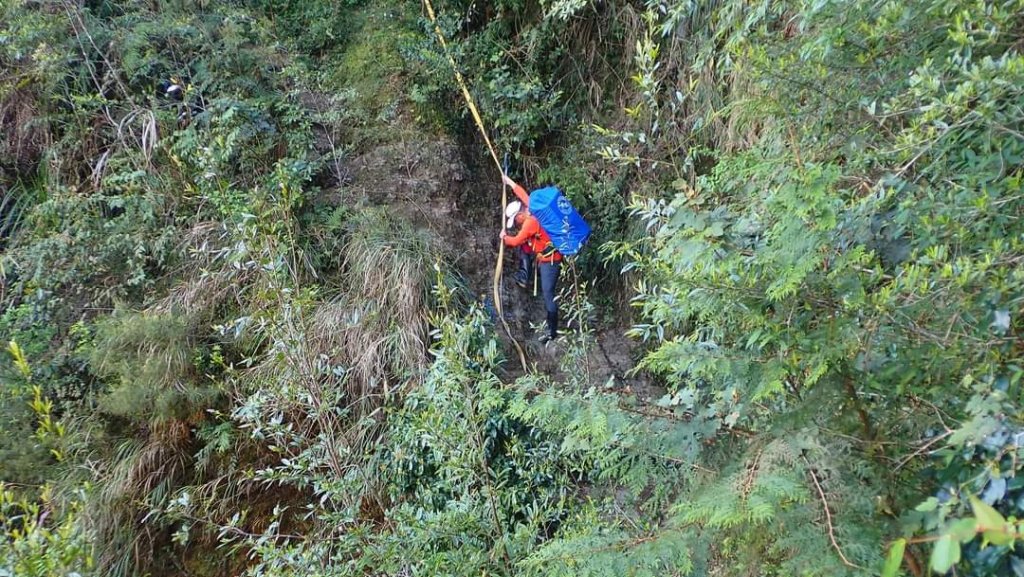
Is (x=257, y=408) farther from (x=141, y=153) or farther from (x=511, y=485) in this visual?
(x=141, y=153)

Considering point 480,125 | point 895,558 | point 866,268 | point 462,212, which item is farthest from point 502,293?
point 895,558

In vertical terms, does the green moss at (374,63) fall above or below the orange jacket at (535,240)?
above

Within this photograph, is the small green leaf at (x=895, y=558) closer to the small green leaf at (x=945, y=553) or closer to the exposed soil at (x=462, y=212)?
the small green leaf at (x=945, y=553)

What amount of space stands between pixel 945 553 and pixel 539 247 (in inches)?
186

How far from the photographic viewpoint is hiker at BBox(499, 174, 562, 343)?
5.41 m

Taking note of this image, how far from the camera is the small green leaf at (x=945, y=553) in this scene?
2.75 ft

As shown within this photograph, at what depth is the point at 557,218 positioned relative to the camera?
17.6 feet

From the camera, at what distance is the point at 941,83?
189 cm

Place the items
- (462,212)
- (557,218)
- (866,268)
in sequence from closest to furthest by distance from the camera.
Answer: (866,268)
(557,218)
(462,212)

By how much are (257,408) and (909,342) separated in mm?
2884

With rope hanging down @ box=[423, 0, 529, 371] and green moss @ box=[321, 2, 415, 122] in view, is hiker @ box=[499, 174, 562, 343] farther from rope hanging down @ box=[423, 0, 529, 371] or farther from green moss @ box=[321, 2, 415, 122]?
green moss @ box=[321, 2, 415, 122]

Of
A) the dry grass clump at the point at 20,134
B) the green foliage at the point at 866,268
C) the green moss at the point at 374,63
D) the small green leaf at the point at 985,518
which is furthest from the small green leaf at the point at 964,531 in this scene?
the dry grass clump at the point at 20,134

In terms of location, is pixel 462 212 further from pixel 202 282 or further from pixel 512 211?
pixel 202 282

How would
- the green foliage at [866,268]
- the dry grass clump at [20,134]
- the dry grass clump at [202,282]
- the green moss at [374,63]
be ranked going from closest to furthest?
the green foliage at [866,268], the dry grass clump at [202,282], the dry grass clump at [20,134], the green moss at [374,63]
